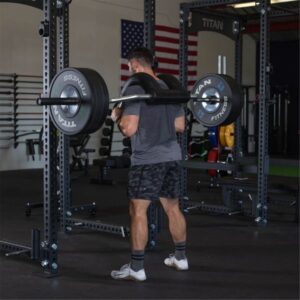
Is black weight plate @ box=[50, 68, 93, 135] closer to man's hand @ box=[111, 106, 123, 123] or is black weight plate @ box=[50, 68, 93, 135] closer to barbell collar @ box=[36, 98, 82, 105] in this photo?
barbell collar @ box=[36, 98, 82, 105]

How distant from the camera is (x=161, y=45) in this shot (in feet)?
39.8

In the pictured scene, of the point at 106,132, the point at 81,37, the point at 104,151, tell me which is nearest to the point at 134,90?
the point at 104,151

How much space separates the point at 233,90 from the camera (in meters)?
3.97

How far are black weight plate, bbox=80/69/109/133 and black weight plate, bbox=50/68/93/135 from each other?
0.02 m

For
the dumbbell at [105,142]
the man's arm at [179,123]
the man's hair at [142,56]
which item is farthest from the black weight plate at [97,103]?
the dumbbell at [105,142]

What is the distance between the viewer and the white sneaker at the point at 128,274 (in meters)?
3.30

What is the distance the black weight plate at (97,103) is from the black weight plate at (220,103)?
43.9 inches

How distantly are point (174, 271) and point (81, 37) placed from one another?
7888 millimetres

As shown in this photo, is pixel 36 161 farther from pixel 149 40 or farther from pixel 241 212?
pixel 149 40

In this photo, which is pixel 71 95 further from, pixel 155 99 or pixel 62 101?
pixel 155 99

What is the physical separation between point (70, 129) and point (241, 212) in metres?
2.88

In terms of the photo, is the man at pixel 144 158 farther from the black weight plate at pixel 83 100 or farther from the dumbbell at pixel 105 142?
the dumbbell at pixel 105 142

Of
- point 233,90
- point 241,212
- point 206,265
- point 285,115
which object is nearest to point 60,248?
point 206,265

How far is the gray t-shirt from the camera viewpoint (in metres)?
3.22
